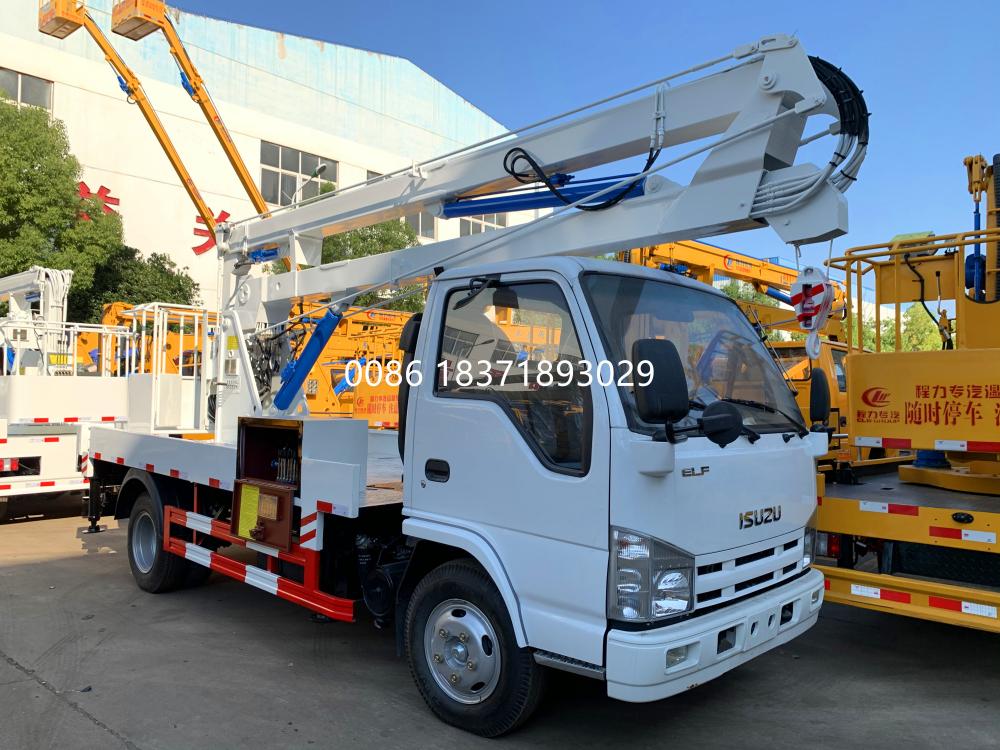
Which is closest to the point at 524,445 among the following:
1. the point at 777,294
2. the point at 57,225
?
the point at 777,294

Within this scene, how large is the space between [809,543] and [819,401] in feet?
2.77

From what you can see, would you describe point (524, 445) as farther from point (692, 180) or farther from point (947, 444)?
point (947, 444)

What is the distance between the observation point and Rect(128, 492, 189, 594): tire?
629cm

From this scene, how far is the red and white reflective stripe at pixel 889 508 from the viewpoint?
4.35 meters

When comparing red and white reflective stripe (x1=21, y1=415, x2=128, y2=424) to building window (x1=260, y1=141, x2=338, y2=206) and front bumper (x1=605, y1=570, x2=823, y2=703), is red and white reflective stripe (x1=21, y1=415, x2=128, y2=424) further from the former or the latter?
building window (x1=260, y1=141, x2=338, y2=206)

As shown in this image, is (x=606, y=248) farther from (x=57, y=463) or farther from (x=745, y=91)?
(x=57, y=463)

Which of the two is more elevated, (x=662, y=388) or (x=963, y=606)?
(x=662, y=388)

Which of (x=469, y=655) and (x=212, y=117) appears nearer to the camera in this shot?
(x=469, y=655)

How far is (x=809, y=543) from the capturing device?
417 centimetres

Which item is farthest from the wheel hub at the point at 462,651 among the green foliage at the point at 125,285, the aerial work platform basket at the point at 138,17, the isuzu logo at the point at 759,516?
the green foliage at the point at 125,285

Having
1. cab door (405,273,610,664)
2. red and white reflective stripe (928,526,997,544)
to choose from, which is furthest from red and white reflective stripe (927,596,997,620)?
cab door (405,273,610,664)

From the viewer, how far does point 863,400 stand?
468 centimetres

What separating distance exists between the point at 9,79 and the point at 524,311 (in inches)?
877

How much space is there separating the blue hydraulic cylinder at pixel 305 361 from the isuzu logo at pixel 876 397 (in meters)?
3.73
